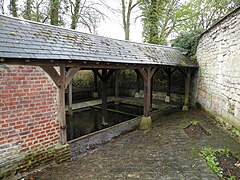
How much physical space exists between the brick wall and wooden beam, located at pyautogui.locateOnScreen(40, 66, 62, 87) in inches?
8.3

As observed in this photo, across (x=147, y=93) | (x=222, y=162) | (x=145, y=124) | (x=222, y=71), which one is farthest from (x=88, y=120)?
(x=222, y=71)

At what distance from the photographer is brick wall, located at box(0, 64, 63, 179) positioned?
9.85ft

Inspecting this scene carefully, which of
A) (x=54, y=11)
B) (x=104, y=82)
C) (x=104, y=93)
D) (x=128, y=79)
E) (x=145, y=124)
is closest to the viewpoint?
(x=145, y=124)

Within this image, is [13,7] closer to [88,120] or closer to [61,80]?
[88,120]

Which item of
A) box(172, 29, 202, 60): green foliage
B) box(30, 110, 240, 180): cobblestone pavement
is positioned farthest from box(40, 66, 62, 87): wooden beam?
box(172, 29, 202, 60): green foliage

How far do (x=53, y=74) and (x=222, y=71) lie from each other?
5702 millimetres

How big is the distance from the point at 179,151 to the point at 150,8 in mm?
11348

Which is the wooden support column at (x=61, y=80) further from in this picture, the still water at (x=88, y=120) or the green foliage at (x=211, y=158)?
the green foliage at (x=211, y=158)

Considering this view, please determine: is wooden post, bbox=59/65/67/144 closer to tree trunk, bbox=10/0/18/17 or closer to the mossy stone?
the mossy stone

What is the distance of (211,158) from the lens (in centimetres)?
370

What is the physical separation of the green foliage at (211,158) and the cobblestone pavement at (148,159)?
4.6 inches

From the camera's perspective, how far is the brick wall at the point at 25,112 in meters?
3.00

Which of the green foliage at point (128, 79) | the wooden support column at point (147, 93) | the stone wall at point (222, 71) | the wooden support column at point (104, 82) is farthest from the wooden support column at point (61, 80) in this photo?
the green foliage at point (128, 79)

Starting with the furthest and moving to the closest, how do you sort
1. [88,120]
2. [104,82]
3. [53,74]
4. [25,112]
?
1. [88,120]
2. [104,82]
3. [53,74]
4. [25,112]
